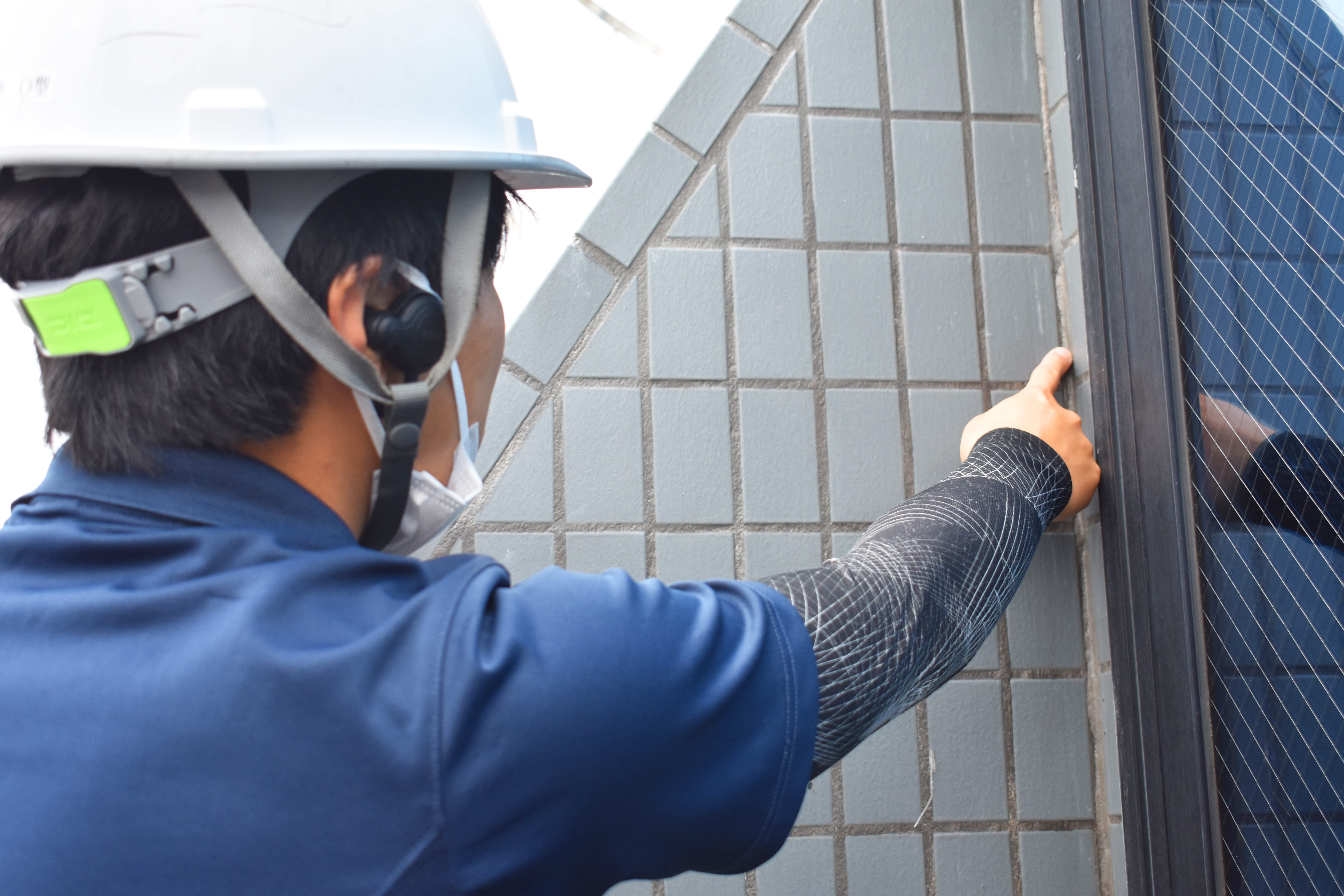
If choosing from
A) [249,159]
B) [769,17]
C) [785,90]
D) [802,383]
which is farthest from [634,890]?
[769,17]

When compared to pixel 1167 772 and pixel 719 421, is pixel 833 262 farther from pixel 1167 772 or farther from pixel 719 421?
pixel 1167 772

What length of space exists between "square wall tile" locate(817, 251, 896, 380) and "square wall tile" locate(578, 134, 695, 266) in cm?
31

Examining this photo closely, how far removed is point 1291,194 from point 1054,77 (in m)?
0.69

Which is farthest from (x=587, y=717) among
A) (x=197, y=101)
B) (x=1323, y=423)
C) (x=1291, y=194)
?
(x=1291, y=194)

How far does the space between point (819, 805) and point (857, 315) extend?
89 cm

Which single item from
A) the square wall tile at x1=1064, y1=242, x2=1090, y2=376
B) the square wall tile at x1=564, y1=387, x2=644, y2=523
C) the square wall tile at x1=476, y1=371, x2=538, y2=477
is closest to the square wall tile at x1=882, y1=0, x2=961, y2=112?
the square wall tile at x1=1064, y1=242, x2=1090, y2=376

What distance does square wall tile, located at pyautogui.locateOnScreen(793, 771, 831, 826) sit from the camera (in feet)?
5.84

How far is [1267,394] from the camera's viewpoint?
4.77 feet

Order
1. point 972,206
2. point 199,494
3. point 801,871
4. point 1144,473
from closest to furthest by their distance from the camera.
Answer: point 199,494, point 1144,473, point 801,871, point 972,206

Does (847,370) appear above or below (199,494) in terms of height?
above

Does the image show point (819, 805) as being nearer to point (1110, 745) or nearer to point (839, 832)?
point (839, 832)

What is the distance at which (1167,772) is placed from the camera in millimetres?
1651

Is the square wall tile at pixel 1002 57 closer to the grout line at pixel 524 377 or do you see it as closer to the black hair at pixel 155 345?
the grout line at pixel 524 377

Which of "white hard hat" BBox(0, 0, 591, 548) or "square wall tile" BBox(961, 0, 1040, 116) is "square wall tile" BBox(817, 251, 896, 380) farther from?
"white hard hat" BBox(0, 0, 591, 548)
